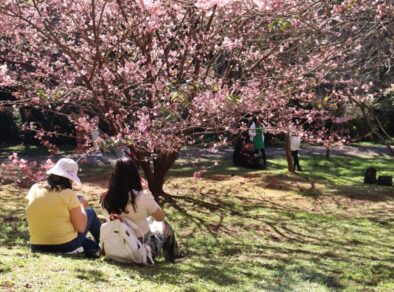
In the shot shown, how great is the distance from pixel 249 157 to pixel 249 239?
258 inches

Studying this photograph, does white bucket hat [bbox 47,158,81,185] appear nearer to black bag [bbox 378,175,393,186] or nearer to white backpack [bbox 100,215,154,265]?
white backpack [bbox 100,215,154,265]

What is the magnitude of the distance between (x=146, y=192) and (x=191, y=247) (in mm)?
1897

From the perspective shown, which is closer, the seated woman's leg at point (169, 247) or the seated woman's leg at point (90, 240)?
the seated woman's leg at point (90, 240)

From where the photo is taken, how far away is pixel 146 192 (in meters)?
5.19

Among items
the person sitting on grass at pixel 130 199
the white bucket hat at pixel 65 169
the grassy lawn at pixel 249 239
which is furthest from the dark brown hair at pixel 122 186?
the grassy lawn at pixel 249 239

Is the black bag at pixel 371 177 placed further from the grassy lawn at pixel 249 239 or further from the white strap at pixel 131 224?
the white strap at pixel 131 224

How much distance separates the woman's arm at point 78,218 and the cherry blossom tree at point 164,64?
1.75 m

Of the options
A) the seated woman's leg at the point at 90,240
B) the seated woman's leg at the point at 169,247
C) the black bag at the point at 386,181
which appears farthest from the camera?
the black bag at the point at 386,181

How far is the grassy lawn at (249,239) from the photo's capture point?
4500mm

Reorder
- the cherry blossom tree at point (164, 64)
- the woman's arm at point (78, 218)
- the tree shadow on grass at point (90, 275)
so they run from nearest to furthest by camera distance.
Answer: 1. the tree shadow on grass at point (90, 275)
2. the woman's arm at point (78, 218)
3. the cherry blossom tree at point (164, 64)

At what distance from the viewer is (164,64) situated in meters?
9.03

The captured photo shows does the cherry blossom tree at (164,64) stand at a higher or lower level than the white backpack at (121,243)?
higher

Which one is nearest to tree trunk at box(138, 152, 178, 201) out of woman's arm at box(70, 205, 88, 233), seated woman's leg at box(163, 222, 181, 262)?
seated woman's leg at box(163, 222, 181, 262)

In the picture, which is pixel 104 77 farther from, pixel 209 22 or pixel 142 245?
pixel 142 245
